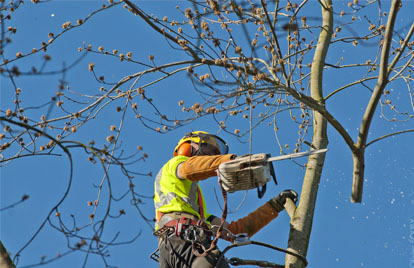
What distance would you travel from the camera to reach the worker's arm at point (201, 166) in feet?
16.1

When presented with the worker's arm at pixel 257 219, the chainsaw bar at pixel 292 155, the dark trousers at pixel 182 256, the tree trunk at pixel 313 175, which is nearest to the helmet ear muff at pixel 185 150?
the worker's arm at pixel 257 219

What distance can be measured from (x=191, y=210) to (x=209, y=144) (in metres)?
0.67

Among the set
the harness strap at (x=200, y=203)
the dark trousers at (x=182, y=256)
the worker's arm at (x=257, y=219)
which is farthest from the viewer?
the worker's arm at (x=257, y=219)

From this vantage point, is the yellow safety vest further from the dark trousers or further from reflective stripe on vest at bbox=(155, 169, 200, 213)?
the dark trousers

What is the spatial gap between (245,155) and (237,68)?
659 millimetres

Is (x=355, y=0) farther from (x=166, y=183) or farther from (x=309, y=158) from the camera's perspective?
(x=166, y=183)

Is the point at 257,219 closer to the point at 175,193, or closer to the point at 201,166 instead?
the point at 175,193

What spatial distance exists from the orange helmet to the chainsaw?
0.99 meters

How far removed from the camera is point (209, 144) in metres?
5.82

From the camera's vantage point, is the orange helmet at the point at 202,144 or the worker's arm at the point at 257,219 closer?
the worker's arm at the point at 257,219

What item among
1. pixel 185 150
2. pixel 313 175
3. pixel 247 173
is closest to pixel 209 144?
pixel 185 150

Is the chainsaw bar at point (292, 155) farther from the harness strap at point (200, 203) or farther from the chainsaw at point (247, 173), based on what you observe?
the harness strap at point (200, 203)

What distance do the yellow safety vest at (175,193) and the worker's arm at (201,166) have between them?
0.48ft

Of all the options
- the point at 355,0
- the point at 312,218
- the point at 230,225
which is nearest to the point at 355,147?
the point at 312,218
